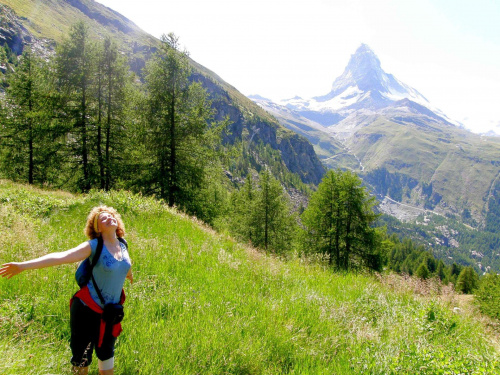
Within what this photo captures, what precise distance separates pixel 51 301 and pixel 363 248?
2321cm

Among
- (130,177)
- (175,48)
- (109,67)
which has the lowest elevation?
(130,177)

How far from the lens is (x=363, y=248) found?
22.7 meters

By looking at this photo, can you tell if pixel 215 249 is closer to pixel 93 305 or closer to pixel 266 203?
pixel 93 305

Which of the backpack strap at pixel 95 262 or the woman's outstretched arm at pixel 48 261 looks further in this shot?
the backpack strap at pixel 95 262

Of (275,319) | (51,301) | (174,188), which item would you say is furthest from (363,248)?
(51,301)

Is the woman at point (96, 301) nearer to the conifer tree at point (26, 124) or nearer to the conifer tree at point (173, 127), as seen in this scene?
the conifer tree at point (173, 127)

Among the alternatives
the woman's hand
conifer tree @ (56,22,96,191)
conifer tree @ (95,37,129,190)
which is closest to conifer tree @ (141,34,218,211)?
conifer tree @ (95,37,129,190)

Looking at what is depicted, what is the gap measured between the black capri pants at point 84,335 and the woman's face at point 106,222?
78 centimetres

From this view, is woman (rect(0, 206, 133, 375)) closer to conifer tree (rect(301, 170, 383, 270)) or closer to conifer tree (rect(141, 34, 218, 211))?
conifer tree (rect(141, 34, 218, 211))

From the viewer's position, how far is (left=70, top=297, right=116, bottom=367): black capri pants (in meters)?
2.74

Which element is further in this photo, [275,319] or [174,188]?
[174,188]

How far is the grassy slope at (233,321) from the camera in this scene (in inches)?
120

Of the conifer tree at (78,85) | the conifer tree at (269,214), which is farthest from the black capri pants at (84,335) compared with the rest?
the conifer tree at (269,214)

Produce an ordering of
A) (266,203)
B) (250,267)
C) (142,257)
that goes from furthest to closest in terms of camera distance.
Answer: (266,203), (250,267), (142,257)
